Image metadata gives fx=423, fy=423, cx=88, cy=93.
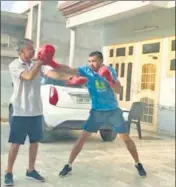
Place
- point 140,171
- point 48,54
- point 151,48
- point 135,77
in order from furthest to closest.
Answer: point 151,48 → point 135,77 → point 140,171 → point 48,54

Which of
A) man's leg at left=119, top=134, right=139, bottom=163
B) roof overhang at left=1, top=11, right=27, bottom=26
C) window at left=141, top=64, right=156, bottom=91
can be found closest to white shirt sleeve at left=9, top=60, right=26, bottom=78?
man's leg at left=119, top=134, right=139, bottom=163

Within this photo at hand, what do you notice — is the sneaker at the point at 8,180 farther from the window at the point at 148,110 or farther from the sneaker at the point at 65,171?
the window at the point at 148,110

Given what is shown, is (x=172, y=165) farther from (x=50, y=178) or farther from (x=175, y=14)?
(x=175, y=14)

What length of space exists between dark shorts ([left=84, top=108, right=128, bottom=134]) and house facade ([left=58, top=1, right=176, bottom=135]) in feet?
10.9

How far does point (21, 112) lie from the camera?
12.1 ft

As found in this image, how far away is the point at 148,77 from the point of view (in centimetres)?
806

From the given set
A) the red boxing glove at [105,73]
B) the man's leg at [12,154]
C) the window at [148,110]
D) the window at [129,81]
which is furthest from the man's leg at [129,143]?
the window at [148,110]

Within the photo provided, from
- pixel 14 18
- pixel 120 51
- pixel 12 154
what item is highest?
pixel 14 18

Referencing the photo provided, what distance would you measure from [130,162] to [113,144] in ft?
4.26

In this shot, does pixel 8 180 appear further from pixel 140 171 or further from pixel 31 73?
pixel 140 171

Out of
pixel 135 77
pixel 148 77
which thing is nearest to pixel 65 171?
pixel 135 77

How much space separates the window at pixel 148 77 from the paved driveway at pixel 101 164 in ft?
5.33

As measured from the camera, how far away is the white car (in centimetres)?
545

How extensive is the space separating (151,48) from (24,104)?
17.1 feet
